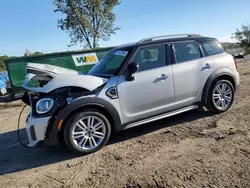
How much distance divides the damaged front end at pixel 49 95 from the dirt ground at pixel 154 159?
49cm

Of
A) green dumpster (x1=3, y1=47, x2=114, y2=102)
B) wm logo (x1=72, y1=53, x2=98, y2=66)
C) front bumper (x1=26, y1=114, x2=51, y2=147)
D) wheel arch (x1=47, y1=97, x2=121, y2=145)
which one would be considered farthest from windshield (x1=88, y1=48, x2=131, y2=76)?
wm logo (x1=72, y1=53, x2=98, y2=66)

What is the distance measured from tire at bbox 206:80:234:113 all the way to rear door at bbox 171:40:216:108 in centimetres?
30

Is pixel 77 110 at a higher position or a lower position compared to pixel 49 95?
lower

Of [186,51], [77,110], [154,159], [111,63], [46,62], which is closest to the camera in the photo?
[154,159]

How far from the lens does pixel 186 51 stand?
4754mm

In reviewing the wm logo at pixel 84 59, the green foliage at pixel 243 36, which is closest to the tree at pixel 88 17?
the wm logo at pixel 84 59

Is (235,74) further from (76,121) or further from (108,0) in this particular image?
(108,0)

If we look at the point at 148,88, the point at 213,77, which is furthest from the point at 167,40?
the point at 213,77

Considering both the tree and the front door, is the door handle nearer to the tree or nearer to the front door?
the front door

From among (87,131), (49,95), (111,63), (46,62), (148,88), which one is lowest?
(87,131)

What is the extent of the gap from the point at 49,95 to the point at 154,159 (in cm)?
195

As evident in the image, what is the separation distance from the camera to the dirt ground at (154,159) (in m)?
2.90

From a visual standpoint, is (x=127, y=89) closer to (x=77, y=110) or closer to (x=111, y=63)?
(x=111, y=63)

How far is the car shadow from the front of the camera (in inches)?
148
